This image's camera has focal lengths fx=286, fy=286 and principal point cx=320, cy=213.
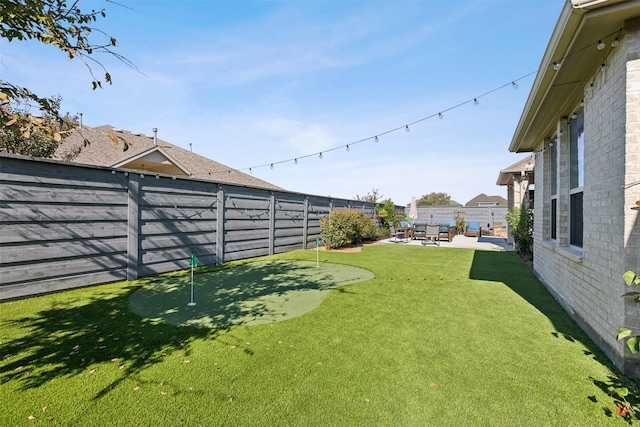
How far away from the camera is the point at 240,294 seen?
17.3ft

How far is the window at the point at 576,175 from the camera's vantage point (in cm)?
445

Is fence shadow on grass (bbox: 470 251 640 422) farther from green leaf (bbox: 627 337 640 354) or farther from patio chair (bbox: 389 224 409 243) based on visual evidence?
patio chair (bbox: 389 224 409 243)

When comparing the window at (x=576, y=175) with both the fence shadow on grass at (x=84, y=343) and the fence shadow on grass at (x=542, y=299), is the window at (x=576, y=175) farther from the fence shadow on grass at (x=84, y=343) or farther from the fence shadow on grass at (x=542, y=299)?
the fence shadow on grass at (x=84, y=343)

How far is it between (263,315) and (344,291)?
1.87 meters

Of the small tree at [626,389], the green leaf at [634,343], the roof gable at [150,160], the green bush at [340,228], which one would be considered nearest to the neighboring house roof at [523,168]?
the green bush at [340,228]

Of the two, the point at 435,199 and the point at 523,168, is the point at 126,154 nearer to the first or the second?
the point at 523,168

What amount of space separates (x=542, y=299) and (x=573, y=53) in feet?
13.2

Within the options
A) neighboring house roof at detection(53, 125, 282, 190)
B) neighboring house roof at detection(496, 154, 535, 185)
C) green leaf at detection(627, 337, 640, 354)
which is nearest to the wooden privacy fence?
neighboring house roof at detection(53, 125, 282, 190)

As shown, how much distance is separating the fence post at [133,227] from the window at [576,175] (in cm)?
814

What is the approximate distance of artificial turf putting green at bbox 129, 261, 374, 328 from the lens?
409 centimetres

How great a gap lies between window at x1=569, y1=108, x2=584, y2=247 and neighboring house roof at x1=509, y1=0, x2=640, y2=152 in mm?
287

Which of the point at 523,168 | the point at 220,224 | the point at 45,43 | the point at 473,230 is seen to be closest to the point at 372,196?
the point at 473,230

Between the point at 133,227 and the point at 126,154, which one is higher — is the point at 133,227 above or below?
below

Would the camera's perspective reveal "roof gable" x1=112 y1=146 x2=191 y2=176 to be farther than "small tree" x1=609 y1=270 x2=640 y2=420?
Yes
